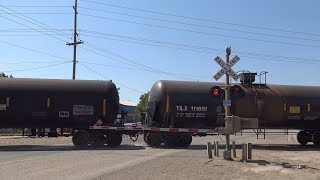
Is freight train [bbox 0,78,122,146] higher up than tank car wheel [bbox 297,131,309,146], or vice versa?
freight train [bbox 0,78,122,146]

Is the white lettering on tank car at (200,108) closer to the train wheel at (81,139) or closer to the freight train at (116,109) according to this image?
the freight train at (116,109)

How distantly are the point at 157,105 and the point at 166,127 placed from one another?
1.32 meters

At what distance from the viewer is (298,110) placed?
1030 inches

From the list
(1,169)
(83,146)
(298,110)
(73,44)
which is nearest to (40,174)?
(1,169)

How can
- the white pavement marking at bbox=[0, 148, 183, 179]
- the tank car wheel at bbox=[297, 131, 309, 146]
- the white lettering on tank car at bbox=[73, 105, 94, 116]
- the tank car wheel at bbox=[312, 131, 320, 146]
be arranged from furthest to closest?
the tank car wheel at bbox=[297, 131, 309, 146] < the tank car wheel at bbox=[312, 131, 320, 146] < the white lettering on tank car at bbox=[73, 105, 94, 116] < the white pavement marking at bbox=[0, 148, 183, 179]

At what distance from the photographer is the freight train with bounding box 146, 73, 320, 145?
2473 cm


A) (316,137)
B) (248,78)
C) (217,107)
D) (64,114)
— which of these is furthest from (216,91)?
(316,137)

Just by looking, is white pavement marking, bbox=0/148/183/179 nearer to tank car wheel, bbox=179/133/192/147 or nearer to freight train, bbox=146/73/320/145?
tank car wheel, bbox=179/133/192/147

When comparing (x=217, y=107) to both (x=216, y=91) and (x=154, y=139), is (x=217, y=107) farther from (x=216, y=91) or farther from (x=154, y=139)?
(x=216, y=91)

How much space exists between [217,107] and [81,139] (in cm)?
772

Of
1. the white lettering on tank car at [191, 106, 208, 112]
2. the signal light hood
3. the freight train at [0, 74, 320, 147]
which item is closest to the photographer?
the freight train at [0, 74, 320, 147]

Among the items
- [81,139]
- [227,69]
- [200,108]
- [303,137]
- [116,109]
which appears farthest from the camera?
[303,137]

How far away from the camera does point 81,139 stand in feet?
79.5

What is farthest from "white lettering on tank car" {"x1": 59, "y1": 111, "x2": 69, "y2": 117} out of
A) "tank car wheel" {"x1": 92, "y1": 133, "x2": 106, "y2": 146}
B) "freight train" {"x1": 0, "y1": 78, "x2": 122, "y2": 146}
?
"tank car wheel" {"x1": 92, "y1": 133, "x2": 106, "y2": 146}
